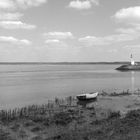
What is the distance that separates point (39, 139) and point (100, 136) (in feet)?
16.5

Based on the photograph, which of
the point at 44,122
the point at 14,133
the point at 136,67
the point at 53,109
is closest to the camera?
the point at 14,133

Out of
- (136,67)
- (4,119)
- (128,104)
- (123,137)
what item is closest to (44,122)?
(4,119)

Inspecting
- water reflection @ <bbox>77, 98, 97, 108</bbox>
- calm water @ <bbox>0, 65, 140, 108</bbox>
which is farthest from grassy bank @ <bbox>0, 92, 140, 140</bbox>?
calm water @ <bbox>0, 65, 140, 108</bbox>

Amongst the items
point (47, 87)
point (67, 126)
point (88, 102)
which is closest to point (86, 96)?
point (88, 102)

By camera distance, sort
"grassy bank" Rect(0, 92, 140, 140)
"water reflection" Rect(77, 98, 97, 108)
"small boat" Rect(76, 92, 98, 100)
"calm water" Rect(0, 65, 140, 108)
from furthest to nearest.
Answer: "calm water" Rect(0, 65, 140, 108), "small boat" Rect(76, 92, 98, 100), "water reflection" Rect(77, 98, 97, 108), "grassy bank" Rect(0, 92, 140, 140)

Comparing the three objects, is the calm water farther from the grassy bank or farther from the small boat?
the grassy bank

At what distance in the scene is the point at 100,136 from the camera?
15.7 m

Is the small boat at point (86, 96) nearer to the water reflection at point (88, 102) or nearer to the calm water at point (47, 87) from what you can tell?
the water reflection at point (88, 102)

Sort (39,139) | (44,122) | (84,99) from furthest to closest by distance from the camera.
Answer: (84,99) < (44,122) < (39,139)

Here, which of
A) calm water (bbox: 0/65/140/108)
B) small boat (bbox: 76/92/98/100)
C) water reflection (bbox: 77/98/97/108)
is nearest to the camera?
water reflection (bbox: 77/98/97/108)

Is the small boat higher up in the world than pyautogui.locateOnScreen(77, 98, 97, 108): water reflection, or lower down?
higher up

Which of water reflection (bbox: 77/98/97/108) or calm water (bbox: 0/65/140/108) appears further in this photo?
calm water (bbox: 0/65/140/108)

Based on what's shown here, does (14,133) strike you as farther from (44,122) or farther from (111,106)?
(111,106)

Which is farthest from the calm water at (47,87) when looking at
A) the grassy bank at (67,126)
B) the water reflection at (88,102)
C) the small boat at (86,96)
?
the grassy bank at (67,126)
